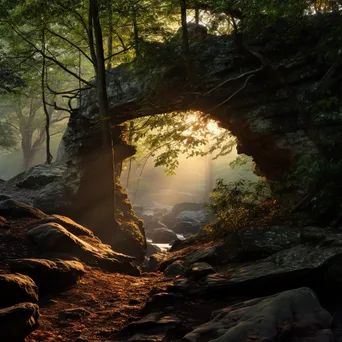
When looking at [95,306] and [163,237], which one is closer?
[95,306]

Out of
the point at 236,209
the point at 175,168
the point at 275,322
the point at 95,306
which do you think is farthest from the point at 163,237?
the point at 275,322

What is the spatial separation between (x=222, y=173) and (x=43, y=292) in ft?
203

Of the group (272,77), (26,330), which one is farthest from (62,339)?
(272,77)

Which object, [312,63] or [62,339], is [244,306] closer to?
[62,339]

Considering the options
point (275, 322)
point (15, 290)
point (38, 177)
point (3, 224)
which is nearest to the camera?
point (275, 322)

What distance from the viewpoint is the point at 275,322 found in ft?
11.4

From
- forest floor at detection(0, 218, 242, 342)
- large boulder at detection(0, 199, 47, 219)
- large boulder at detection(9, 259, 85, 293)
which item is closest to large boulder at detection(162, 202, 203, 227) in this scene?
large boulder at detection(0, 199, 47, 219)

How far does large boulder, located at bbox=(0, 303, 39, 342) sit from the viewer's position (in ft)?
11.9

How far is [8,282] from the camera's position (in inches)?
181

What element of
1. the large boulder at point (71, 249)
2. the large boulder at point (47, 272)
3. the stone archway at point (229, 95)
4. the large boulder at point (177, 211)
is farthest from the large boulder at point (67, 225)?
the large boulder at point (177, 211)

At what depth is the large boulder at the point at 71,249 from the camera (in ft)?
24.8

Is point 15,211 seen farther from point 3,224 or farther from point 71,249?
point 71,249

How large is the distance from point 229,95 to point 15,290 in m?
9.30

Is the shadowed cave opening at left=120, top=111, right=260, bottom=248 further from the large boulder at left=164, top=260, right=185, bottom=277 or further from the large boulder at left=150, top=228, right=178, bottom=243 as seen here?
the large boulder at left=164, top=260, right=185, bottom=277
